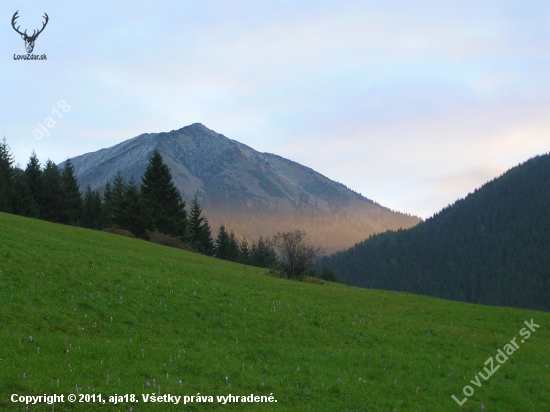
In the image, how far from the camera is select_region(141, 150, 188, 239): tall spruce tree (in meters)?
77.7

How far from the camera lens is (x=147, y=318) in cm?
1730

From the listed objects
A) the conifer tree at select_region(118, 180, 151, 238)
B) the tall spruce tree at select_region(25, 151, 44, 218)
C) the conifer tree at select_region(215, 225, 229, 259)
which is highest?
the tall spruce tree at select_region(25, 151, 44, 218)

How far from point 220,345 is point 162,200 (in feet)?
226

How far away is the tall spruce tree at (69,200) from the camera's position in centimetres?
8319

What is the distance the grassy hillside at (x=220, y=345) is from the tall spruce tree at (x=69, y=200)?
61833 millimetres

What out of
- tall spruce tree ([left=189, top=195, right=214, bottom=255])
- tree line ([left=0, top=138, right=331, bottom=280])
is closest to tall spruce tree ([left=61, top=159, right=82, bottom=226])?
tree line ([left=0, top=138, right=331, bottom=280])

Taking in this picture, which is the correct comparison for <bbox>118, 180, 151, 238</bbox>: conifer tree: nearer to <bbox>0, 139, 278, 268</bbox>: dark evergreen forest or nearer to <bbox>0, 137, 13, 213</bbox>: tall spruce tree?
<bbox>0, 139, 278, 268</bbox>: dark evergreen forest

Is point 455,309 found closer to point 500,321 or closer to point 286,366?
point 500,321

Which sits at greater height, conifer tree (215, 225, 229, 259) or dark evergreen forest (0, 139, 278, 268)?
dark evergreen forest (0, 139, 278, 268)

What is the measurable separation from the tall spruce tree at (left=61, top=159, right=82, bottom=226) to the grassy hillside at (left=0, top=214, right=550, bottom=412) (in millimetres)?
61833

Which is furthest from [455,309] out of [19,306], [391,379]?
[19,306]

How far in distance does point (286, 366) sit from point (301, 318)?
7.35 m

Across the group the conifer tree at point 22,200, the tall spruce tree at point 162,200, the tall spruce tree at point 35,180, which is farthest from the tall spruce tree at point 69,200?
the tall spruce tree at point 162,200

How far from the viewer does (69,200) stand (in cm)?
8281
